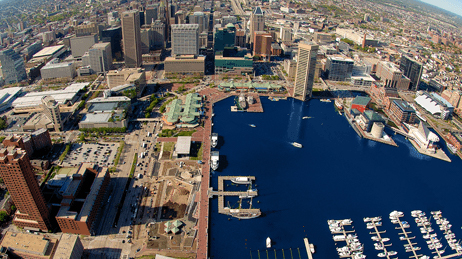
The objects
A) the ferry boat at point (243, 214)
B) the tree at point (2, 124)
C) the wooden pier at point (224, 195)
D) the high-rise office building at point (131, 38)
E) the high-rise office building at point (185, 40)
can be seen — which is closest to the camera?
the ferry boat at point (243, 214)

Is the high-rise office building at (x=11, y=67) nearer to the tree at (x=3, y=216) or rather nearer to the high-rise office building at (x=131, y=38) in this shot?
the high-rise office building at (x=131, y=38)

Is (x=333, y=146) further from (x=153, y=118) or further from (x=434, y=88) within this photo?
(x=434, y=88)

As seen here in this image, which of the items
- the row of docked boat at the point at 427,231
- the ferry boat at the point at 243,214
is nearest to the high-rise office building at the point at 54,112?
the ferry boat at the point at 243,214

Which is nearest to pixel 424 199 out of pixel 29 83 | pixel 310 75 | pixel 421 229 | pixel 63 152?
pixel 421 229

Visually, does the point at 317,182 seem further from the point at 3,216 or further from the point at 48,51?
the point at 48,51

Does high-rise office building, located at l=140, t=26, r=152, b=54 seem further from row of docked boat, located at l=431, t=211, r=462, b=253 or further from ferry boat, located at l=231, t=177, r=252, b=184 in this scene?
row of docked boat, located at l=431, t=211, r=462, b=253

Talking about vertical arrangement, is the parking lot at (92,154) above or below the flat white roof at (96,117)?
below

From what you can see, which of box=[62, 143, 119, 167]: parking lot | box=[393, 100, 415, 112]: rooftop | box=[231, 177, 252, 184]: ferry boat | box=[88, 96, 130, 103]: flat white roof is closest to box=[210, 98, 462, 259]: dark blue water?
box=[231, 177, 252, 184]: ferry boat
